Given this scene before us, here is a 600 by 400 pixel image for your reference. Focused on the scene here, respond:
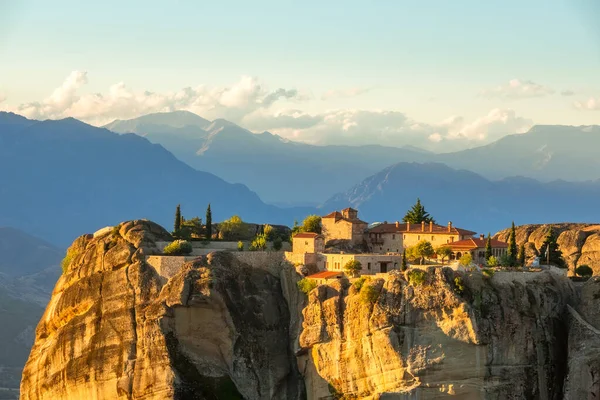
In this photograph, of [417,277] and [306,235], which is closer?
[417,277]

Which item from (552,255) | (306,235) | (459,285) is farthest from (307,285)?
(552,255)

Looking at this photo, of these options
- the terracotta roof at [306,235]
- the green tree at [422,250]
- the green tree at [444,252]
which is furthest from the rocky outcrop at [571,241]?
the terracotta roof at [306,235]

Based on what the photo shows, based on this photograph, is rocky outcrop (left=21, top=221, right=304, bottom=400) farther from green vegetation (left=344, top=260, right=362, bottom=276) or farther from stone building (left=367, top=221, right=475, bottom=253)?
stone building (left=367, top=221, right=475, bottom=253)

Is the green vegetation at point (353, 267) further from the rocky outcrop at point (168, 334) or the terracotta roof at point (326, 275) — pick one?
the rocky outcrop at point (168, 334)

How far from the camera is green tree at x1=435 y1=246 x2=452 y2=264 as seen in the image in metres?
123

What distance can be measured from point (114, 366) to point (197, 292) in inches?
412

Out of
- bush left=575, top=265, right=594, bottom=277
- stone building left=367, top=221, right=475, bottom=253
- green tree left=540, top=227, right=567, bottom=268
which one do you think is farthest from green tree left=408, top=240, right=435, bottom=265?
bush left=575, top=265, right=594, bottom=277

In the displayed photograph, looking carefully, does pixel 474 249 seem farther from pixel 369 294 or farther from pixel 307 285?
pixel 307 285

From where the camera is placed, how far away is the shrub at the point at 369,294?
111 metres

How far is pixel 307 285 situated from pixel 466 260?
47.7 feet

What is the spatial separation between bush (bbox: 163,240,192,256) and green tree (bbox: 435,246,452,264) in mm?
24020

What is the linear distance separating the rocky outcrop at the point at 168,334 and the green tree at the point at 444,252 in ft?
50.6

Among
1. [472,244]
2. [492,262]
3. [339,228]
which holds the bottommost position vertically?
[492,262]

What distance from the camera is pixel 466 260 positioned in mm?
117438
